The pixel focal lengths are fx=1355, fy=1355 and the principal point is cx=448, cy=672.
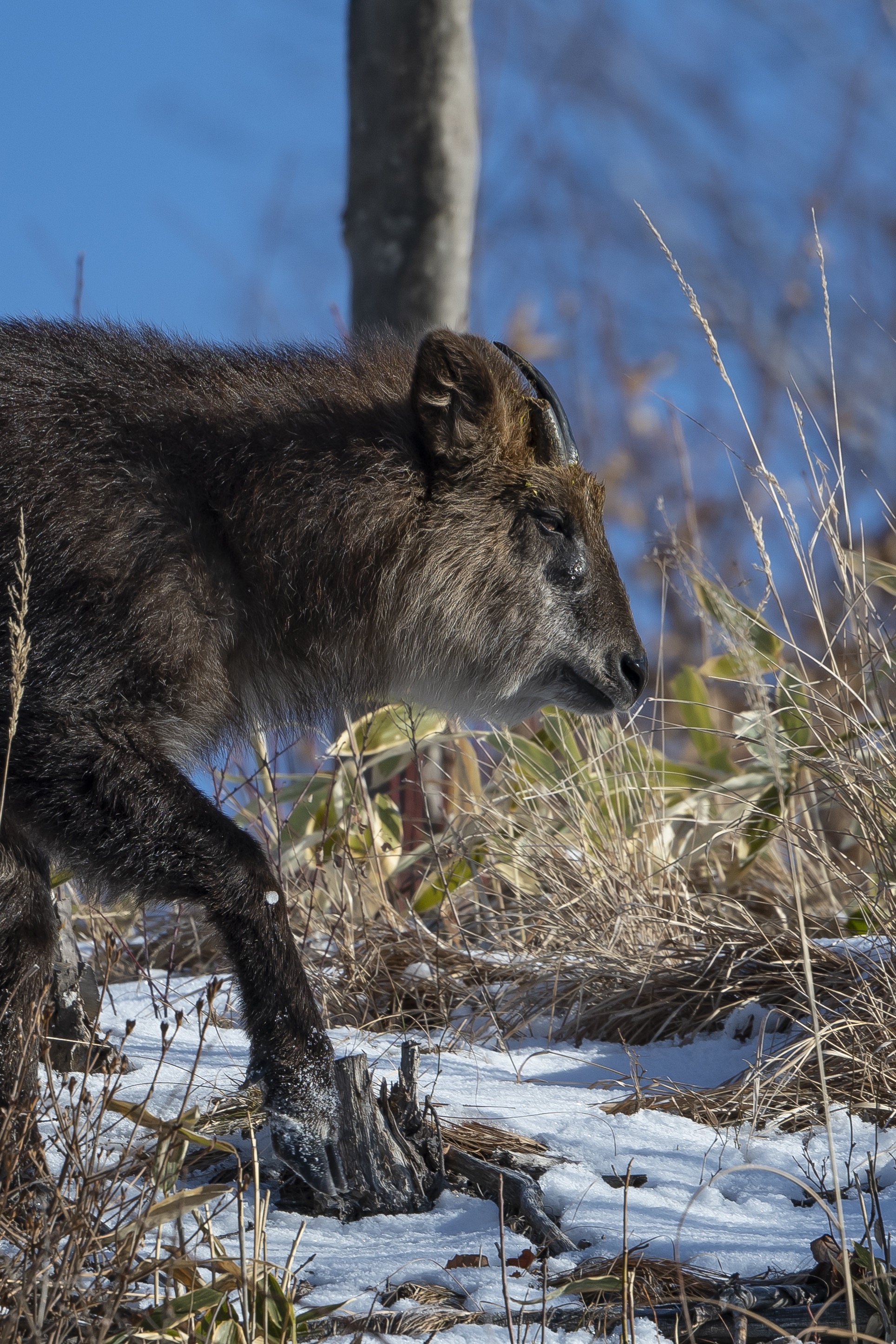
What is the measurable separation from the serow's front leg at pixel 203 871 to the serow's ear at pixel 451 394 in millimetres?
1237

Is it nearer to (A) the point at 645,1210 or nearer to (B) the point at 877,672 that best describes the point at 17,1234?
(A) the point at 645,1210

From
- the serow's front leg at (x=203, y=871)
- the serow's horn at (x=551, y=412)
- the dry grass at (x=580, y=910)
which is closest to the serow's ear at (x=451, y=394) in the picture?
the serow's horn at (x=551, y=412)

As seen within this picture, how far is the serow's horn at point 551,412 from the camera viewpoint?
Result: 12.4ft

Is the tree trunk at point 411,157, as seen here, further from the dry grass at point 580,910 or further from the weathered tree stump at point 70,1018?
the weathered tree stump at point 70,1018

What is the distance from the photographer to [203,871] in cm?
294

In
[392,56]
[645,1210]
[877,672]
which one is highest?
[392,56]

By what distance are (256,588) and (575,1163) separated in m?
1.54

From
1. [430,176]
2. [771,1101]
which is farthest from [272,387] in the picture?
[430,176]

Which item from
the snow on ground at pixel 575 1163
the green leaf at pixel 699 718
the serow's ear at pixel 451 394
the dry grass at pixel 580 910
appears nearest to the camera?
the dry grass at pixel 580 910

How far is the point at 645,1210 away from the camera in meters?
2.69

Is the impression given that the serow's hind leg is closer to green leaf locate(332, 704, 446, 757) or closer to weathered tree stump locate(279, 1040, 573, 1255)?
weathered tree stump locate(279, 1040, 573, 1255)

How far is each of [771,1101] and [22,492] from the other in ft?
7.33

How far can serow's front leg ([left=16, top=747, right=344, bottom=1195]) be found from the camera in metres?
2.88

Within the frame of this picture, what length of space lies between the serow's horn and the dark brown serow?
0.04 ft
